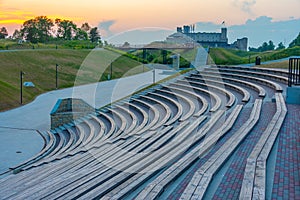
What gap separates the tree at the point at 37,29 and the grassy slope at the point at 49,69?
20.1 meters

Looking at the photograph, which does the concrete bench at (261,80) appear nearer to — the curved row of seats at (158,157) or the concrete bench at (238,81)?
the curved row of seats at (158,157)

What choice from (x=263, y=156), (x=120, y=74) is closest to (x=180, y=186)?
(x=263, y=156)

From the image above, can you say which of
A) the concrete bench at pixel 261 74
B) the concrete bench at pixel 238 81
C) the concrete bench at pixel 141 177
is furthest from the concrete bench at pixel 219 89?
the concrete bench at pixel 141 177

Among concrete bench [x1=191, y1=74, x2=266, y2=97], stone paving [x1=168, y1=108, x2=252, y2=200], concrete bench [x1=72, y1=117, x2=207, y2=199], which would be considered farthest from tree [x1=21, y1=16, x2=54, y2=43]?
concrete bench [x1=72, y1=117, x2=207, y2=199]

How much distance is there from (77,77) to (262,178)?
1400 inches

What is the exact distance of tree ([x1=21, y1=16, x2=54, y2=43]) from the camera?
6782 cm

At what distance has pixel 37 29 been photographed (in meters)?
69.1

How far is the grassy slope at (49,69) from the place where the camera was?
2764 centimetres

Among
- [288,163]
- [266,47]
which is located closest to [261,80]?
[288,163]

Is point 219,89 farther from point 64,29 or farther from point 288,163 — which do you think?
point 64,29

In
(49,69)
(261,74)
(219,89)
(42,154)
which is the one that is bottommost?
(42,154)

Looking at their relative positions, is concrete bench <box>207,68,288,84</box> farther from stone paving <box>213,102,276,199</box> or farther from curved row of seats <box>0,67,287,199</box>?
stone paving <box>213,102,276,199</box>

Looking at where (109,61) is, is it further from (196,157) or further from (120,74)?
(196,157)

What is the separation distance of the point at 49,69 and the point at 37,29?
3477 centimetres
